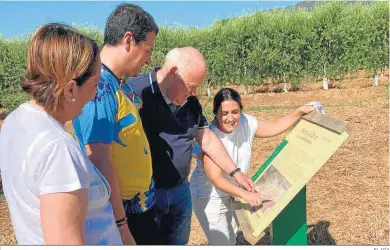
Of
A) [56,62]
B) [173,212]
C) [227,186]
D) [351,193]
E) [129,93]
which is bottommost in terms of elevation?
[351,193]

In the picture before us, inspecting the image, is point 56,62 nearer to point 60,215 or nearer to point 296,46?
point 60,215

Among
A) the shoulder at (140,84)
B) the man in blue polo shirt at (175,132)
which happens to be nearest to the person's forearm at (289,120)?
the man in blue polo shirt at (175,132)

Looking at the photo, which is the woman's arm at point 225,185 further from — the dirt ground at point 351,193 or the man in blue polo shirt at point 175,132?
the dirt ground at point 351,193

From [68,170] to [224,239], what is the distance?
5.98 feet

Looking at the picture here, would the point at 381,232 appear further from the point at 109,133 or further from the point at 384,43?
the point at 384,43

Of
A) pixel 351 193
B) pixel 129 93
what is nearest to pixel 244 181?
pixel 129 93

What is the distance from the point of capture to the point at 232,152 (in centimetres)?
283

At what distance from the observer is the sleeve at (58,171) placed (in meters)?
1.16

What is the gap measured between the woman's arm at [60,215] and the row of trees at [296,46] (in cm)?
1754

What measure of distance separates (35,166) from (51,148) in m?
0.07

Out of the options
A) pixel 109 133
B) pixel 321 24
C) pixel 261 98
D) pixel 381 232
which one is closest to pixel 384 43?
pixel 321 24

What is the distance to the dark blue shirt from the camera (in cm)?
238

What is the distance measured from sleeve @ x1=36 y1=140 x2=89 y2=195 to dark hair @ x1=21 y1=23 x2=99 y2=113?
0.52ft

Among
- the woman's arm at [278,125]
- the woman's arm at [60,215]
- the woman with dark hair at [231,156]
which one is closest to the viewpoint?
the woman's arm at [60,215]
